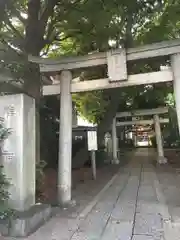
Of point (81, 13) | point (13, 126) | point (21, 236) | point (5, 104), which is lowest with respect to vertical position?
point (21, 236)

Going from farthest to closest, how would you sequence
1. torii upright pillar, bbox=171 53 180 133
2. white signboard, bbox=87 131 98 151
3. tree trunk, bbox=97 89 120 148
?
tree trunk, bbox=97 89 120 148 < white signboard, bbox=87 131 98 151 < torii upright pillar, bbox=171 53 180 133

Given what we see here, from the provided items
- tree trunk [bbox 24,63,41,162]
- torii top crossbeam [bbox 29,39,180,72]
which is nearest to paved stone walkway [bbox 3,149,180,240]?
tree trunk [bbox 24,63,41,162]

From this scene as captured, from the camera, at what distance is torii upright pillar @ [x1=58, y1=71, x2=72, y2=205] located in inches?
248

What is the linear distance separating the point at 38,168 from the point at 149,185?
4.00 metres

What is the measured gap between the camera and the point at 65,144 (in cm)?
638

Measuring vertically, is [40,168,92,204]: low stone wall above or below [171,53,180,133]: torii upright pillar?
below

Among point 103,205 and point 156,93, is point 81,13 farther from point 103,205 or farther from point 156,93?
point 156,93

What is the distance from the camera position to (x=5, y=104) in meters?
4.91

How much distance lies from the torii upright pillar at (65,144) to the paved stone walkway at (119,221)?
0.65 metres

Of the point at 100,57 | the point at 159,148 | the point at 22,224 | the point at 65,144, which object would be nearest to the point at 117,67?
the point at 100,57

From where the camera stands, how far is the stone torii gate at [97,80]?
592 cm

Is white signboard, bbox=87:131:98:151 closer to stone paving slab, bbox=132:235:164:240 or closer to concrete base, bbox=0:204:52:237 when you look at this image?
concrete base, bbox=0:204:52:237

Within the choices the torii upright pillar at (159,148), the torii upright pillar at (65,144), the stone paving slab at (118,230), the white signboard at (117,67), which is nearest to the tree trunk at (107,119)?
the torii upright pillar at (159,148)

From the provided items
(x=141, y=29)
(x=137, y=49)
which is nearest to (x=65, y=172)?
(x=137, y=49)
